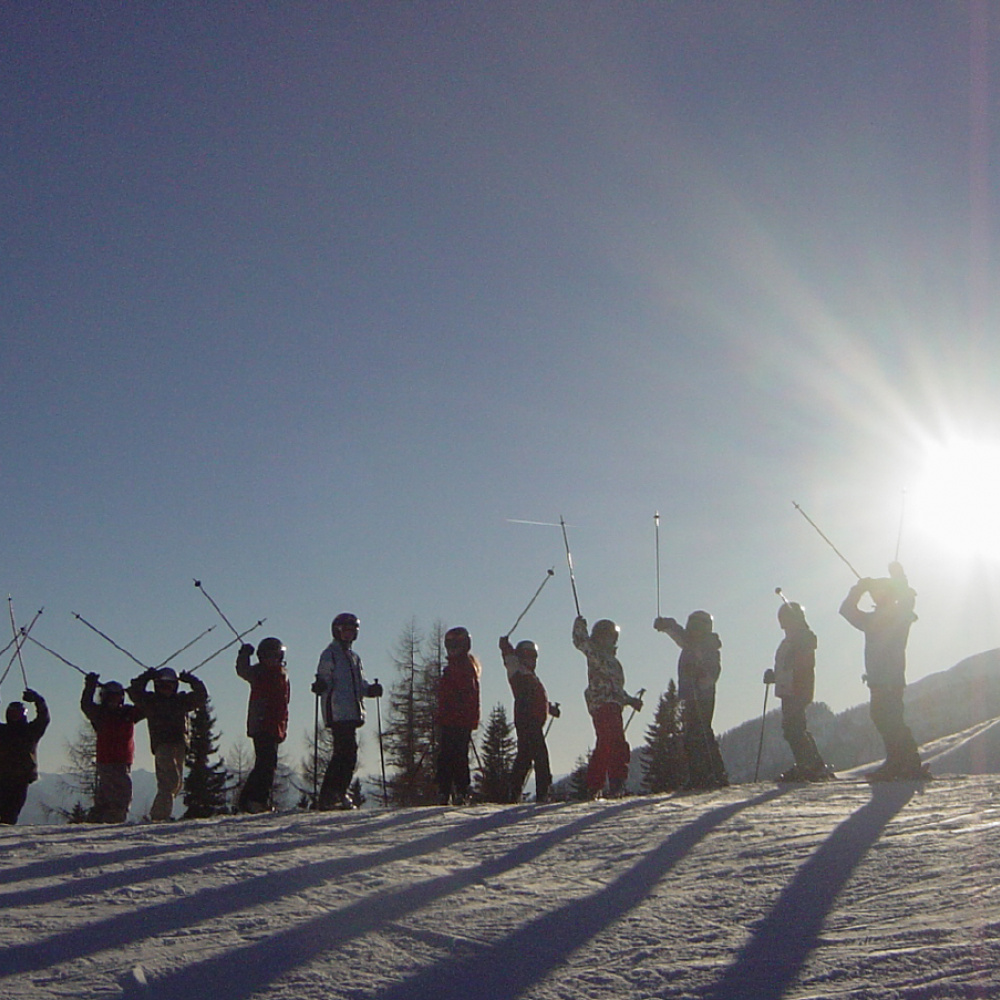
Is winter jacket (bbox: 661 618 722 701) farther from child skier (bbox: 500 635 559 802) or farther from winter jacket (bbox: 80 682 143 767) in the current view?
winter jacket (bbox: 80 682 143 767)

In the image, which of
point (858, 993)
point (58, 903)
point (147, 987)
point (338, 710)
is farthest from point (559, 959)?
point (338, 710)

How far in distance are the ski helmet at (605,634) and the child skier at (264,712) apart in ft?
11.1

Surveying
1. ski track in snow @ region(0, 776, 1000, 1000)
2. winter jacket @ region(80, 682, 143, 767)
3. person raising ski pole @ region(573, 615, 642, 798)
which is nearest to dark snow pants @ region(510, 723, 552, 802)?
person raising ski pole @ region(573, 615, 642, 798)

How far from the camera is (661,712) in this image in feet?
148

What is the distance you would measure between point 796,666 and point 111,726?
25.3 ft

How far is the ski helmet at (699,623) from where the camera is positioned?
1090 centimetres

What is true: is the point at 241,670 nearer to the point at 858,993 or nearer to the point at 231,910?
the point at 231,910

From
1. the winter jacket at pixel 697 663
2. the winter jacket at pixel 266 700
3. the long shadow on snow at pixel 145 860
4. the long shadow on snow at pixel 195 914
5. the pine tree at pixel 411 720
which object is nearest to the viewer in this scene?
the long shadow on snow at pixel 195 914

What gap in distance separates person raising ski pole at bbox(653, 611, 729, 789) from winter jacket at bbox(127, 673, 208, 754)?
5397 mm

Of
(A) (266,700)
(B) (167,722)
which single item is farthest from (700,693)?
(B) (167,722)

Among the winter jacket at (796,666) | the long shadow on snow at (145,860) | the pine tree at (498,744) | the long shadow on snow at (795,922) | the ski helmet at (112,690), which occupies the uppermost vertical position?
the pine tree at (498,744)

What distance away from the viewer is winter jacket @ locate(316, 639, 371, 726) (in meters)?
9.61

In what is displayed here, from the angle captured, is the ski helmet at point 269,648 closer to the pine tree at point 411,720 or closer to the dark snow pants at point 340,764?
the dark snow pants at point 340,764

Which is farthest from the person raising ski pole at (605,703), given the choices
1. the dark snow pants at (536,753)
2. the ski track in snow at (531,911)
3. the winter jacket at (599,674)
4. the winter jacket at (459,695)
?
the ski track in snow at (531,911)
